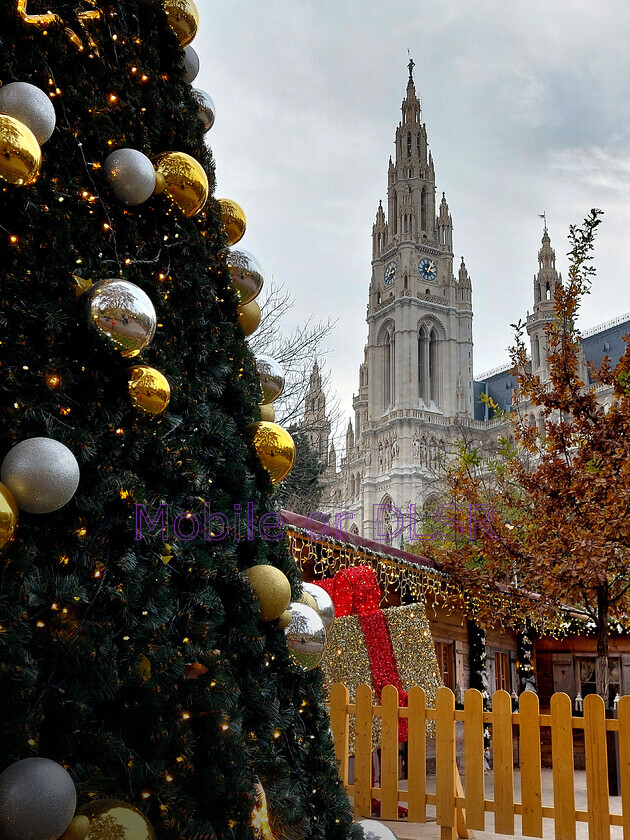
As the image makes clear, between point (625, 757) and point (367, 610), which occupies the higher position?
point (367, 610)

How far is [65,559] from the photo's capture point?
1739mm

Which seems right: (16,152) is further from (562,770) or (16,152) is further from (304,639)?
(562,770)

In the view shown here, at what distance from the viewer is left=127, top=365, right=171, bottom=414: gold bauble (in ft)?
6.36

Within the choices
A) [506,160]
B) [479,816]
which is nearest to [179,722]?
[479,816]

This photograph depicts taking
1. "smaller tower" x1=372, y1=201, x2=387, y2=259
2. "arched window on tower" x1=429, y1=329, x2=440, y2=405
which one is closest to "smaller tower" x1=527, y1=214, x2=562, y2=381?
"arched window on tower" x1=429, y1=329, x2=440, y2=405

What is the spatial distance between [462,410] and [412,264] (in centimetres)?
1398

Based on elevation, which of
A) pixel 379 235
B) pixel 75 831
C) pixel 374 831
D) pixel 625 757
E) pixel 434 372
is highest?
pixel 379 235

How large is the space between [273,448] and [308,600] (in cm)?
55

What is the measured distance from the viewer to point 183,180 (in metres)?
2.27

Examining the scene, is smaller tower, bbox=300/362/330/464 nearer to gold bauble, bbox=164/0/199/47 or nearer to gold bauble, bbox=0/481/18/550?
gold bauble, bbox=164/0/199/47

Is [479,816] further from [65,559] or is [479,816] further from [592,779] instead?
[65,559]

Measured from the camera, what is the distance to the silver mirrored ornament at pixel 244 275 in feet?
8.95

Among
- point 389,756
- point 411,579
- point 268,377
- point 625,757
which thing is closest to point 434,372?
point 411,579

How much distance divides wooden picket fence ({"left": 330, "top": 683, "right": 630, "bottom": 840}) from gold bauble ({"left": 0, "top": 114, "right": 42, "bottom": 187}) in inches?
195
